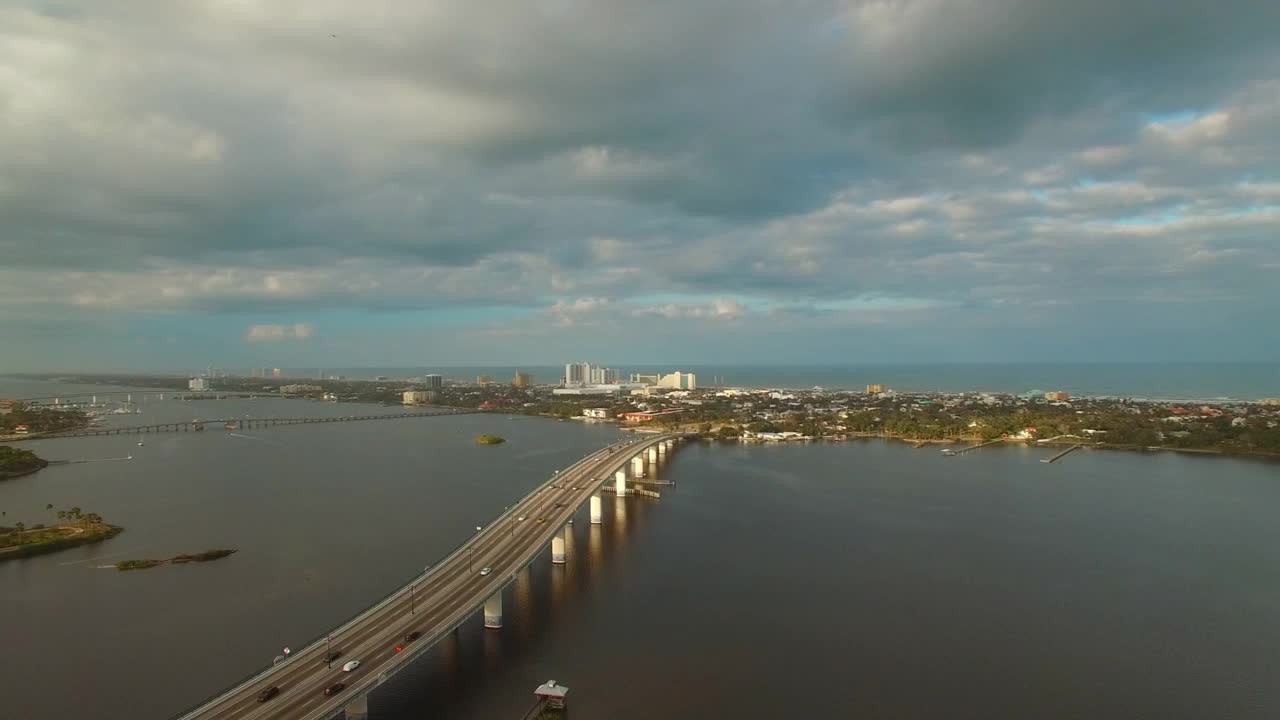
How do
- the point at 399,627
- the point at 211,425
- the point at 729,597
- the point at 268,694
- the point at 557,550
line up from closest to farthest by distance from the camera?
the point at 268,694, the point at 399,627, the point at 729,597, the point at 557,550, the point at 211,425

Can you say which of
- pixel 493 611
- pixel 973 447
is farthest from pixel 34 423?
pixel 973 447

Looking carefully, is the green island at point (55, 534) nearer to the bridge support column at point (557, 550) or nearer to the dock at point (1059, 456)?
the bridge support column at point (557, 550)

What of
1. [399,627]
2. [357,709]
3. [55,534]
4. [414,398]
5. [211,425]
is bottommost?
[357,709]

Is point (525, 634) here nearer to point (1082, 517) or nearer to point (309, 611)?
point (309, 611)

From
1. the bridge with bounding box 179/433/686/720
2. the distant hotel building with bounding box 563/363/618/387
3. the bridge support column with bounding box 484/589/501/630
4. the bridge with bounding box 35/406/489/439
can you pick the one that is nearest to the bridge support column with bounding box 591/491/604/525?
the bridge with bounding box 179/433/686/720

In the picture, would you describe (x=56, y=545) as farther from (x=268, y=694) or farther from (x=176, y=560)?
(x=268, y=694)

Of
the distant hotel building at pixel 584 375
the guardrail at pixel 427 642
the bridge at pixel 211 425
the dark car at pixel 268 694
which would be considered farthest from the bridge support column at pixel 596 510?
the distant hotel building at pixel 584 375

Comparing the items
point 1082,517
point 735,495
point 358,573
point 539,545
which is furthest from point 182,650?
point 1082,517
